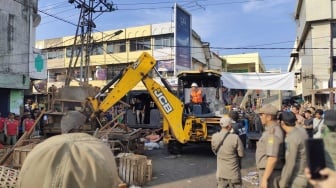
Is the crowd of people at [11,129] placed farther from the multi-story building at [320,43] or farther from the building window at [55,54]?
the building window at [55,54]

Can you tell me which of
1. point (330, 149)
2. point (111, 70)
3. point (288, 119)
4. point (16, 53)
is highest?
point (111, 70)

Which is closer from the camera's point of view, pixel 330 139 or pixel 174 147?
pixel 330 139

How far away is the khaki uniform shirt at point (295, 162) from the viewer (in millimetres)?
4680

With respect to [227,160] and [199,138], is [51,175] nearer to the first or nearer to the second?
[227,160]

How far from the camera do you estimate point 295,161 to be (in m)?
4.69

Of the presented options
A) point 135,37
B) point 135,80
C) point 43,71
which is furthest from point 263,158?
point 135,37

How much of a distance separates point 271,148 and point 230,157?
Answer: 1.17 m

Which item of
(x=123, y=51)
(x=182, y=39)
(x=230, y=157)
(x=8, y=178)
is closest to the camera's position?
(x=230, y=157)

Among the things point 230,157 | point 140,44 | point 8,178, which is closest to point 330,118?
point 230,157

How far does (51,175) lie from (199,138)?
1121 cm

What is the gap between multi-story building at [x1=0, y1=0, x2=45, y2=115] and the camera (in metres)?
20.8

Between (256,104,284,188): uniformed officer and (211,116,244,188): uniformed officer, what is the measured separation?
665 mm

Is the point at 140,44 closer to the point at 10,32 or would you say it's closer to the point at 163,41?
the point at 163,41

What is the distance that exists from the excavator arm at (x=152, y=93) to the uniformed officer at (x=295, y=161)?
26.2 feet
